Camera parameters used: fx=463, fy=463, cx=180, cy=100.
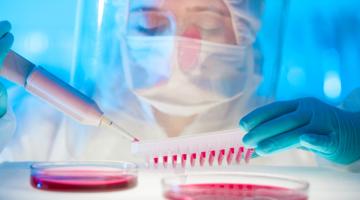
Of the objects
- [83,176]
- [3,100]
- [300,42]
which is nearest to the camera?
[83,176]

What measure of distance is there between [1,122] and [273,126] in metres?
0.75

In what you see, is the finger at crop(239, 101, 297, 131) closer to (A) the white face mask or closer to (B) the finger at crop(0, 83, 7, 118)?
(A) the white face mask

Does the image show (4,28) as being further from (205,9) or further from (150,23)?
(205,9)

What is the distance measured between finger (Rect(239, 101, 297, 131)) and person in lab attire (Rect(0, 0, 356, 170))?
1.19 ft

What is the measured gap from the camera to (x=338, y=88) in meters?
1.77

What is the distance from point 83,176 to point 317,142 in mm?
529

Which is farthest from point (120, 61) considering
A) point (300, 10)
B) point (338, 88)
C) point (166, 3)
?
point (338, 88)

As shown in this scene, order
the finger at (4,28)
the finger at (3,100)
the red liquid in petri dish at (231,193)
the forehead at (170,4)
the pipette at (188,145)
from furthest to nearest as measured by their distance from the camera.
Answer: the forehead at (170,4) < the finger at (3,100) < the finger at (4,28) < the pipette at (188,145) < the red liquid in petri dish at (231,193)

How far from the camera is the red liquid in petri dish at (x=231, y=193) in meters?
0.70

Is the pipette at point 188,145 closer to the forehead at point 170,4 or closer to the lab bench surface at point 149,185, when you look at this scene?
the lab bench surface at point 149,185

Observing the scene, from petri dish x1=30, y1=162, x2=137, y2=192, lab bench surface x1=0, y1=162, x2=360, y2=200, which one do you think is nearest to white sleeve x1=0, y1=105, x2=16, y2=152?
lab bench surface x1=0, y1=162, x2=360, y2=200

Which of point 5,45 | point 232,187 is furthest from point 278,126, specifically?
point 5,45

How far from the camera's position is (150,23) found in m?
1.36

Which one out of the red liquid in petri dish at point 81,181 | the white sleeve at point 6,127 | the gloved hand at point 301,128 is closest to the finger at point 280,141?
the gloved hand at point 301,128
